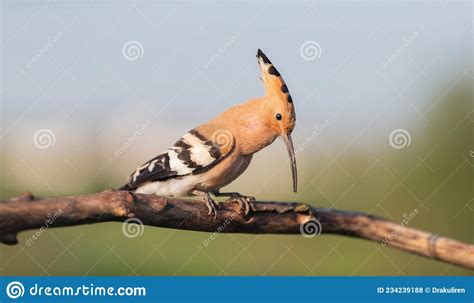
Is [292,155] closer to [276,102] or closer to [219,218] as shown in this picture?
[276,102]

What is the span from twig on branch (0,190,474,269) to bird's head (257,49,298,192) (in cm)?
37

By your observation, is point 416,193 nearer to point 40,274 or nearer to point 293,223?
point 293,223

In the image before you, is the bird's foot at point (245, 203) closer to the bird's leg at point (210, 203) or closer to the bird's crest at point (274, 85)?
the bird's leg at point (210, 203)

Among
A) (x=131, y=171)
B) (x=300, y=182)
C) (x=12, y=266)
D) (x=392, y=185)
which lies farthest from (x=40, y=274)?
(x=392, y=185)

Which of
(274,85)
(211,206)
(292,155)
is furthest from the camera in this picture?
(292,155)

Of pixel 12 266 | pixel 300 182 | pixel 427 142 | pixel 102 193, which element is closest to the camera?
pixel 102 193

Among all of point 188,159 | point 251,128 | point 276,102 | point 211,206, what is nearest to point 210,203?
point 211,206

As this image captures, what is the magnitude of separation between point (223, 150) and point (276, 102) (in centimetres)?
32

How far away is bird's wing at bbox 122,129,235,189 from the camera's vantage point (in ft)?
11.1

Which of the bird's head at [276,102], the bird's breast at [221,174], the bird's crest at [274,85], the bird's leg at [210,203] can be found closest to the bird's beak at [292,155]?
the bird's head at [276,102]

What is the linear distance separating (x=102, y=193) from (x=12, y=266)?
893 mm

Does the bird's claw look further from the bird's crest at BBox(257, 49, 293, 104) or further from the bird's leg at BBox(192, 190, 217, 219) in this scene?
the bird's crest at BBox(257, 49, 293, 104)

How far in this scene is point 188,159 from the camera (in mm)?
3410

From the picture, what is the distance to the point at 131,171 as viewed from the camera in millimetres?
3531
